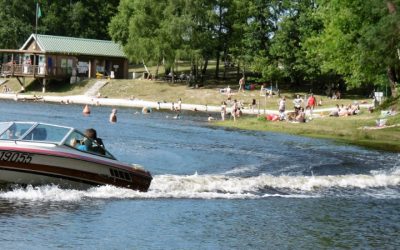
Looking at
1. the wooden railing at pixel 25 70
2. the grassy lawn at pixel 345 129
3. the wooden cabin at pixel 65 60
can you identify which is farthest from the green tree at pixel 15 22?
the grassy lawn at pixel 345 129

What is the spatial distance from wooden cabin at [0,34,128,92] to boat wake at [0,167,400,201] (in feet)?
221

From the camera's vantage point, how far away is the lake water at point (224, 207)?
547 inches

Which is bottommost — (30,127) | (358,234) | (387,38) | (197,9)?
(358,234)

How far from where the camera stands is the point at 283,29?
240ft

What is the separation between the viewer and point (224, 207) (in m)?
17.5

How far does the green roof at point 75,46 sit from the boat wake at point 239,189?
68311 mm

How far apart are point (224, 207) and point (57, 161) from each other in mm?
4371

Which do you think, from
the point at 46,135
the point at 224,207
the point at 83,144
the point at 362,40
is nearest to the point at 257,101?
the point at 362,40

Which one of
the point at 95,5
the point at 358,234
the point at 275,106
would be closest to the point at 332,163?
the point at 358,234

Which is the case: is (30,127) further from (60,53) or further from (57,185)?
(60,53)

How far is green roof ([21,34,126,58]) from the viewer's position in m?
88.5

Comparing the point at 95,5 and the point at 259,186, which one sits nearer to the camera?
the point at 259,186

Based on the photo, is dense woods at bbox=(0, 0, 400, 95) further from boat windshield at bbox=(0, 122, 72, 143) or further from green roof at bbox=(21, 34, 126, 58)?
boat windshield at bbox=(0, 122, 72, 143)

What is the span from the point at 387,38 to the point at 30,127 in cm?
2858
